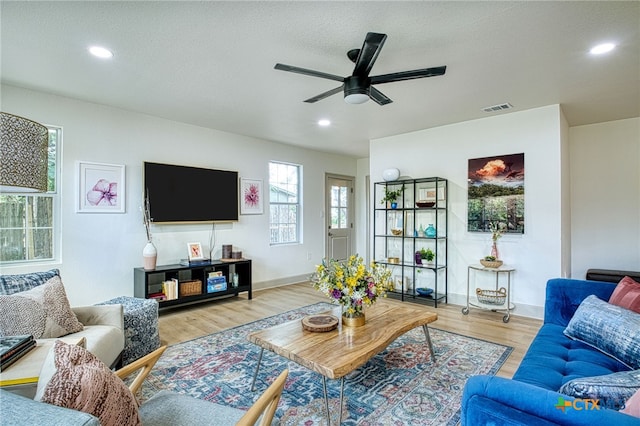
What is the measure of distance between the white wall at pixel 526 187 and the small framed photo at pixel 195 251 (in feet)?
11.1

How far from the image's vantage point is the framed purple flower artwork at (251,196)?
5270 millimetres

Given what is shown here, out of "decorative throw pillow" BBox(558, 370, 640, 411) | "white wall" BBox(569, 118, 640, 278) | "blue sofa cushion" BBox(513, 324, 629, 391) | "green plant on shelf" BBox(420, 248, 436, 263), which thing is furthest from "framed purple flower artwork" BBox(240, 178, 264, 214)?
"white wall" BBox(569, 118, 640, 278)

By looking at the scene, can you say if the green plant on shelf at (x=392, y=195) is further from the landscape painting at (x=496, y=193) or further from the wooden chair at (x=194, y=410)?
the wooden chair at (x=194, y=410)

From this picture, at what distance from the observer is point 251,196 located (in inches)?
212

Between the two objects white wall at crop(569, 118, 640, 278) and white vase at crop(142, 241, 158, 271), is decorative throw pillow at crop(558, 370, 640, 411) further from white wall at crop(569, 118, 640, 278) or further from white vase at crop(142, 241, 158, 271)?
white wall at crop(569, 118, 640, 278)

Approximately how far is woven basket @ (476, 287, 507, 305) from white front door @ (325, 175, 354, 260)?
127 inches

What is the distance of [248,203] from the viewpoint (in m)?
5.34

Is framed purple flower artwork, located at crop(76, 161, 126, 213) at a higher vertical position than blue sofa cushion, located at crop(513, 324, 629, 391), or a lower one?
higher

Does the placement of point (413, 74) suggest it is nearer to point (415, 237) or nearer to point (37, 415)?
point (37, 415)

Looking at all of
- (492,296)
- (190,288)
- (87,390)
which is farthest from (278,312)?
(87,390)

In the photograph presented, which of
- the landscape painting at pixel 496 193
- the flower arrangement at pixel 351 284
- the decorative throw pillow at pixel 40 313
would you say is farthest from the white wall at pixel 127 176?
the landscape painting at pixel 496 193

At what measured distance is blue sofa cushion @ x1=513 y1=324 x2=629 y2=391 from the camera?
1.56 meters

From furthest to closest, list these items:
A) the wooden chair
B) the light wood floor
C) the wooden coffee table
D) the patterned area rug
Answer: the light wood floor
the patterned area rug
the wooden coffee table
the wooden chair

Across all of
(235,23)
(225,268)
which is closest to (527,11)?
(235,23)
